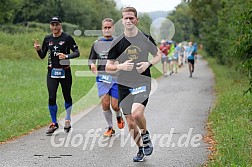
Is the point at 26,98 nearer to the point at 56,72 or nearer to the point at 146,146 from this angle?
the point at 56,72

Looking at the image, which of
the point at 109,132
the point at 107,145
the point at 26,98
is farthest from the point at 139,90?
the point at 26,98

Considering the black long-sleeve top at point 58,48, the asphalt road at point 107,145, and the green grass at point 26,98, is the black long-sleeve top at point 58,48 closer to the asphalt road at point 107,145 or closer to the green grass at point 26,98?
the asphalt road at point 107,145

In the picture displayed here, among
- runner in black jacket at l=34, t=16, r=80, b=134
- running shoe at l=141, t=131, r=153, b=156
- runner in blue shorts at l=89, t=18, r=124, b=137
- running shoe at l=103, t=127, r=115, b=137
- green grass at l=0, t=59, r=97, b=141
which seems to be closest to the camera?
running shoe at l=141, t=131, r=153, b=156

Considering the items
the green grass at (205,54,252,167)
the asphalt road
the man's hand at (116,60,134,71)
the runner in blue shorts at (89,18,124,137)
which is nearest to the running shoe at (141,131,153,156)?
the asphalt road

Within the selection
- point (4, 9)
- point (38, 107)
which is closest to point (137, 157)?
point (38, 107)

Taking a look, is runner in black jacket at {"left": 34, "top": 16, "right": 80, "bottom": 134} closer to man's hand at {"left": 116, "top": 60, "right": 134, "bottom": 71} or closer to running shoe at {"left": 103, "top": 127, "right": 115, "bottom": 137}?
running shoe at {"left": 103, "top": 127, "right": 115, "bottom": 137}

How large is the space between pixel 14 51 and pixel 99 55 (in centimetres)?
2564

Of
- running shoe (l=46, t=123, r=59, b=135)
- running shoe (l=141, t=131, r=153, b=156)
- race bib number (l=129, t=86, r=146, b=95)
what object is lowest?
running shoe (l=46, t=123, r=59, b=135)

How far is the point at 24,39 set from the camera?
36.8 meters

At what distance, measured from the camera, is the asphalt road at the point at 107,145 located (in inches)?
293

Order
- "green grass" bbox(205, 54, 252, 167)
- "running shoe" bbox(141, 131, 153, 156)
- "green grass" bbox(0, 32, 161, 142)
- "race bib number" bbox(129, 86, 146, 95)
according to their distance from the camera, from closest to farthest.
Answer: "green grass" bbox(205, 54, 252, 167) < "race bib number" bbox(129, 86, 146, 95) < "running shoe" bbox(141, 131, 153, 156) < "green grass" bbox(0, 32, 161, 142)

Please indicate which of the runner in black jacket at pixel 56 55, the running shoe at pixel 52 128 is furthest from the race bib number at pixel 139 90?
the running shoe at pixel 52 128

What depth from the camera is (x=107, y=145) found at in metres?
8.73

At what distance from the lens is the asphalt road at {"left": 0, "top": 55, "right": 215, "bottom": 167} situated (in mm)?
7453
